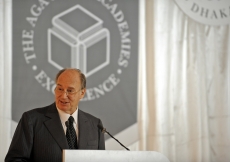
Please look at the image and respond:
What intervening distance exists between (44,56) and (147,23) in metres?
1.16

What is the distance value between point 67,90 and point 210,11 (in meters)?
2.68

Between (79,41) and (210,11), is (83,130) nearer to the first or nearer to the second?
(79,41)

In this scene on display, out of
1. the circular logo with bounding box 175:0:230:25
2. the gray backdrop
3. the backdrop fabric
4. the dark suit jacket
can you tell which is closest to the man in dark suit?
the dark suit jacket

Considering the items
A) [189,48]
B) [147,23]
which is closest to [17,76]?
[147,23]

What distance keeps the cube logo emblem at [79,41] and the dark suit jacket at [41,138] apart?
1.79 metres

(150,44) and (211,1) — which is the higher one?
(211,1)

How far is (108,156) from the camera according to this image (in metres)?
2.46

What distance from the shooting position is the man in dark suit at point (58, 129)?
2942 mm

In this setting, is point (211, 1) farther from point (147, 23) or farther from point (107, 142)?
point (107, 142)

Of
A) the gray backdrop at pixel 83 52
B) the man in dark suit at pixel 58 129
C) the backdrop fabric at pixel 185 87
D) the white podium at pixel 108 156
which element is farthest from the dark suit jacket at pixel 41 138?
the backdrop fabric at pixel 185 87

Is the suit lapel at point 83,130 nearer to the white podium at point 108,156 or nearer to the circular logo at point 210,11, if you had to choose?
the white podium at point 108,156

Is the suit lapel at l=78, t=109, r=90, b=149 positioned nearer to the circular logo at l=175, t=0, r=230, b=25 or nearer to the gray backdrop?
the gray backdrop

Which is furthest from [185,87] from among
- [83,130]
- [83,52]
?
[83,130]

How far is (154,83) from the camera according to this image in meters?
5.06
